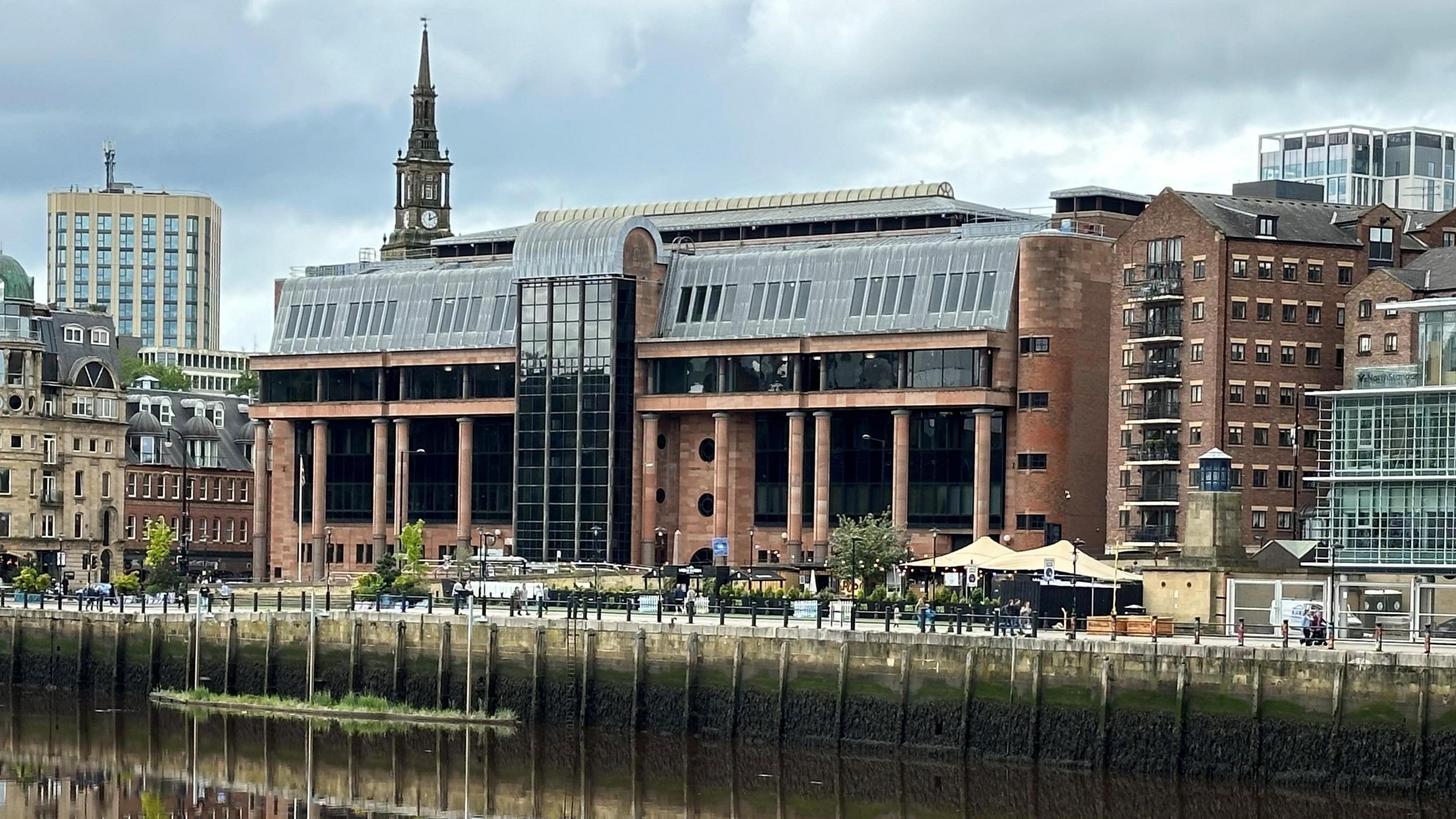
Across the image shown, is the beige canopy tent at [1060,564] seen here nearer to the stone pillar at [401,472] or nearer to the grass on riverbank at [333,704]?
the grass on riverbank at [333,704]

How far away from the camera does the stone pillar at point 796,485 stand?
535 feet

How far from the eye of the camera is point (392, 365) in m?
178

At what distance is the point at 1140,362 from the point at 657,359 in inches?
1227

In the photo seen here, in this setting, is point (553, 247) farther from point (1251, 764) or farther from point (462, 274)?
point (1251, 764)

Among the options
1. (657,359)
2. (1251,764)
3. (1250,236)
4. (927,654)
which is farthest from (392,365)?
(1251,764)

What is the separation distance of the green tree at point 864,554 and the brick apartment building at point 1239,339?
560 inches

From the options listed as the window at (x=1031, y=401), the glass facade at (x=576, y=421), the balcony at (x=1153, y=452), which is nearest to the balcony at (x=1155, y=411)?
the balcony at (x=1153, y=452)

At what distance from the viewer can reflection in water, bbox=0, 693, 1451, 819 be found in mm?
87750

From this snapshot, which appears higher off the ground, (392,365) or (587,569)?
(392,365)

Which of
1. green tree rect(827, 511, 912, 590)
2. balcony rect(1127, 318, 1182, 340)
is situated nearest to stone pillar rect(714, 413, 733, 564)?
green tree rect(827, 511, 912, 590)

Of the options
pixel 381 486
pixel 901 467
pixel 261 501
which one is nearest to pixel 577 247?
pixel 381 486

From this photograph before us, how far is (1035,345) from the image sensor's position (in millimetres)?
155000

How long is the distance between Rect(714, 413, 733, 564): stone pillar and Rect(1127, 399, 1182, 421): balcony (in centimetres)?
2609

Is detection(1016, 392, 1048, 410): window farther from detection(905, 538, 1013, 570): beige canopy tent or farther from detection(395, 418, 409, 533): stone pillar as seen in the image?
detection(395, 418, 409, 533): stone pillar
